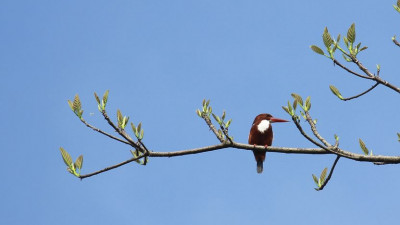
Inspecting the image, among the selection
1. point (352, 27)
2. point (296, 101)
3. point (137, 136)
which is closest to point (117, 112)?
point (137, 136)

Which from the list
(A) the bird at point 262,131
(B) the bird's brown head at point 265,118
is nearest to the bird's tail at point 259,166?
(A) the bird at point 262,131

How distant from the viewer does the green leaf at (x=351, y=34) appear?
4.10m

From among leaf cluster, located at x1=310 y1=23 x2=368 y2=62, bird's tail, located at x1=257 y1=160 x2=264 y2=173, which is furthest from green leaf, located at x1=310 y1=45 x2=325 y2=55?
bird's tail, located at x1=257 y1=160 x2=264 y2=173

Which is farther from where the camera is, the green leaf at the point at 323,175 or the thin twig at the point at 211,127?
the green leaf at the point at 323,175

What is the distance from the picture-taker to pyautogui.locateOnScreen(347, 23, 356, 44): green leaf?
4.10 meters

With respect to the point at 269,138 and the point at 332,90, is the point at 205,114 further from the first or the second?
the point at 269,138

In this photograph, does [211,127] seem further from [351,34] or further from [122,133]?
[351,34]

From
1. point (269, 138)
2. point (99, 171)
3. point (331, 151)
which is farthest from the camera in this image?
point (269, 138)

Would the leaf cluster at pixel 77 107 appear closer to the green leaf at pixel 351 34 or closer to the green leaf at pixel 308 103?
the green leaf at pixel 308 103

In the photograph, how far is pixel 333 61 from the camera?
409cm

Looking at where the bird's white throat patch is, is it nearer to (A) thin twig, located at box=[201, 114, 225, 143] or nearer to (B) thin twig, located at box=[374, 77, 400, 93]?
(A) thin twig, located at box=[201, 114, 225, 143]

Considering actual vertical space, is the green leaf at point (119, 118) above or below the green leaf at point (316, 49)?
below

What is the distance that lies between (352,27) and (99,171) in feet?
7.86

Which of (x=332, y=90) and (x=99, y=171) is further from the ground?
(x=332, y=90)
